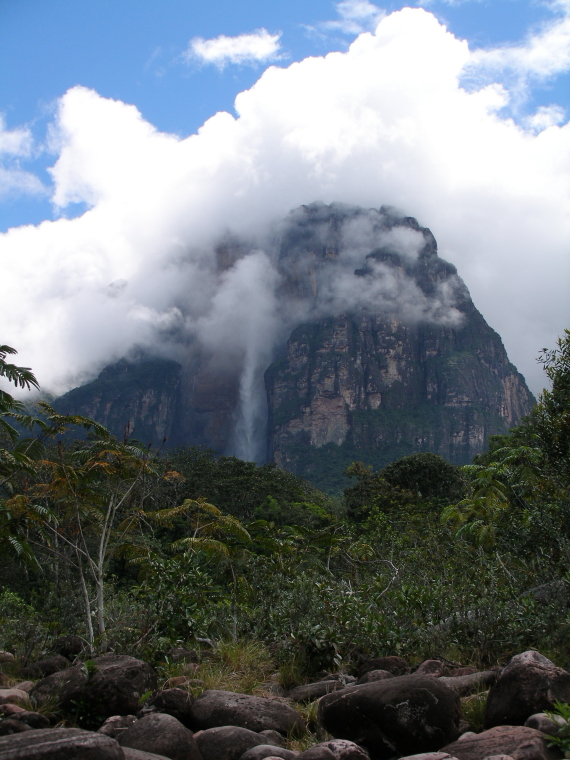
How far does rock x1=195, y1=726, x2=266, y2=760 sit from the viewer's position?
439cm

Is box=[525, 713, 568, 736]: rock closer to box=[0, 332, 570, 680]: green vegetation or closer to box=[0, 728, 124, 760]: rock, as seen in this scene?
box=[0, 332, 570, 680]: green vegetation

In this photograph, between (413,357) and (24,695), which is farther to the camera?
(413,357)

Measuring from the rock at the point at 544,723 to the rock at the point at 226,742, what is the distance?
2058 millimetres

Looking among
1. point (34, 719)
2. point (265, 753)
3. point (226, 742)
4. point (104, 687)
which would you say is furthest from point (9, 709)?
point (265, 753)

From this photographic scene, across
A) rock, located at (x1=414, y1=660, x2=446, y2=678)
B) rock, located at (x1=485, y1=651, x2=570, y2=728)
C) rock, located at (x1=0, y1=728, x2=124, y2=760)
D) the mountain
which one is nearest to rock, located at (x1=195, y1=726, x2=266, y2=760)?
rock, located at (x1=0, y1=728, x2=124, y2=760)

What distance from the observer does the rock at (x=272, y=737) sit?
15.3 ft

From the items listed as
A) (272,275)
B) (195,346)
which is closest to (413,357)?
(272,275)

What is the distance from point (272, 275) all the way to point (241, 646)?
14545 cm

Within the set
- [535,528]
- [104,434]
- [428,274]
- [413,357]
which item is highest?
[428,274]

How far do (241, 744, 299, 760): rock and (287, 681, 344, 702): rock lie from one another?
1782mm

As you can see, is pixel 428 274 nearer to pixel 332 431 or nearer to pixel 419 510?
pixel 332 431

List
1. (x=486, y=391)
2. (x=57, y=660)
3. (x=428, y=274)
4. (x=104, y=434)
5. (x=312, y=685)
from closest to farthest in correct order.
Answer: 1. (x=312, y=685)
2. (x=57, y=660)
3. (x=104, y=434)
4. (x=486, y=391)
5. (x=428, y=274)

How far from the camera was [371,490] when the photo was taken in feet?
99.2

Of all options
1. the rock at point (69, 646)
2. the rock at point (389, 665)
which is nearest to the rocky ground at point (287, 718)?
the rock at point (389, 665)
